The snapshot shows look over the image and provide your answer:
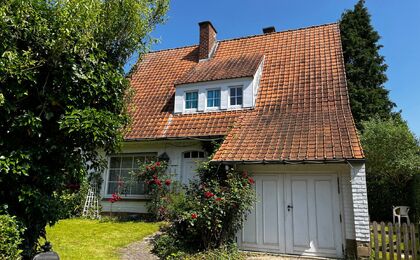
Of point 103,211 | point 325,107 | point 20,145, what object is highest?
point 325,107

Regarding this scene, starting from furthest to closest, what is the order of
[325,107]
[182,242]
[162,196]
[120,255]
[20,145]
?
[162,196], [325,107], [182,242], [120,255], [20,145]

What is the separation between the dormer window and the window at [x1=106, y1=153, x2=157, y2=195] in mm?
4022

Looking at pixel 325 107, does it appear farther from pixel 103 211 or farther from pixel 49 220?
pixel 103 211

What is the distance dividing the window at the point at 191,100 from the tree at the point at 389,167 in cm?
981

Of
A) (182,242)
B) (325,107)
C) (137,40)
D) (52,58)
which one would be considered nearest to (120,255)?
(182,242)

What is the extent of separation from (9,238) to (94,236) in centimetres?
506

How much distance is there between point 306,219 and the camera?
862 cm

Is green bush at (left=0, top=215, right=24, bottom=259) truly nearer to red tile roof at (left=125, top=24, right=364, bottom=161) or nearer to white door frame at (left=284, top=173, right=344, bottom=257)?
red tile roof at (left=125, top=24, right=364, bottom=161)

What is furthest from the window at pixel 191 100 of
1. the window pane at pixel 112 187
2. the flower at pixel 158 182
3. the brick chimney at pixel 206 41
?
the window pane at pixel 112 187

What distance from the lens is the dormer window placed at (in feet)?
40.2

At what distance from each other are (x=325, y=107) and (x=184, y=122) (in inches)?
213

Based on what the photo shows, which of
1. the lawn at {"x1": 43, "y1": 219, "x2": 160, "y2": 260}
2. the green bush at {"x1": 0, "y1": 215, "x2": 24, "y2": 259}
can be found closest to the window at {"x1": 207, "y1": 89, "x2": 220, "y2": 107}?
the lawn at {"x1": 43, "y1": 219, "x2": 160, "y2": 260}

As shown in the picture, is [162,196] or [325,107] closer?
[325,107]

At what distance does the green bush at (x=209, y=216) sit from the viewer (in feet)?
25.8
